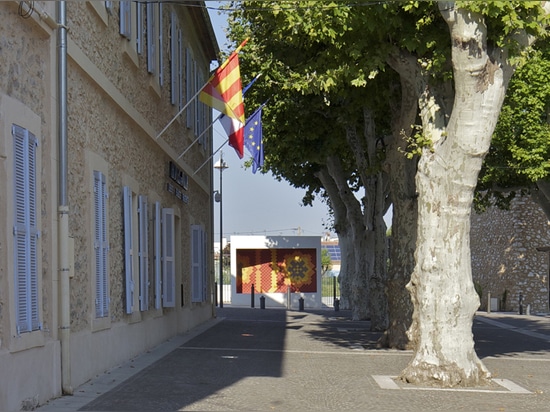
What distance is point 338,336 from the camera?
22.6m

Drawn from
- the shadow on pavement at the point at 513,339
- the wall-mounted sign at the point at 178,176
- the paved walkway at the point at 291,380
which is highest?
the wall-mounted sign at the point at 178,176

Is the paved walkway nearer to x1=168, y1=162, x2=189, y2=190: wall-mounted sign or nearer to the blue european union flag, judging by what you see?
x1=168, y1=162, x2=189, y2=190: wall-mounted sign

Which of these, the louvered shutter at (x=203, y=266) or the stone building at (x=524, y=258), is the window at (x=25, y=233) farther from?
the stone building at (x=524, y=258)

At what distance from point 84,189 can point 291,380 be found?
3.40 metres


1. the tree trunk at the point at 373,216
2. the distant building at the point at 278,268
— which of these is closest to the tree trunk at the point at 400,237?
the tree trunk at the point at 373,216

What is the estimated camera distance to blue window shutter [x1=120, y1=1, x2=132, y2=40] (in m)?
15.3

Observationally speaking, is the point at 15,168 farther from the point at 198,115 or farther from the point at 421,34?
the point at 198,115

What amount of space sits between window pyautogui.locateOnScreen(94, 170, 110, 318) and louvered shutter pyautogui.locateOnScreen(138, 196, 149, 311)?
108 inches

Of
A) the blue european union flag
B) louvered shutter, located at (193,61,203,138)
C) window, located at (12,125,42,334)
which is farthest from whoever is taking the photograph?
louvered shutter, located at (193,61,203,138)

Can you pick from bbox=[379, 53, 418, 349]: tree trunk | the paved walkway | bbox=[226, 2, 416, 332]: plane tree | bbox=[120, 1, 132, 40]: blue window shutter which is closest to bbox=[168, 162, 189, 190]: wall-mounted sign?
bbox=[226, 2, 416, 332]: plane tree

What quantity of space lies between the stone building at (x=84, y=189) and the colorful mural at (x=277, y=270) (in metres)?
20.0

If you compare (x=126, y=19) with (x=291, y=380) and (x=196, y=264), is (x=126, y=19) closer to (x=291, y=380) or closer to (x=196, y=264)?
(x=291, y=380)

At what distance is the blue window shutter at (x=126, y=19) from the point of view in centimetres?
1527

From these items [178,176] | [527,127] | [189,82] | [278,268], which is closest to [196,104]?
[189,82]
